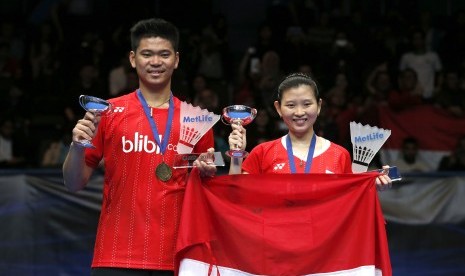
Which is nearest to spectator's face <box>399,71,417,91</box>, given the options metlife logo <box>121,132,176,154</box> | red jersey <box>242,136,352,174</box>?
red jersey <box>242,136,352,174</box>

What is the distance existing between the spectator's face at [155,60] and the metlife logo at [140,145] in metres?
0.26

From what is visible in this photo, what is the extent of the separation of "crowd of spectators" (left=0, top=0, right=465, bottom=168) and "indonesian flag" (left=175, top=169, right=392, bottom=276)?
4.07m

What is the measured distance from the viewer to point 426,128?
9.38 meters

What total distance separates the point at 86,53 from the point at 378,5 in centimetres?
443

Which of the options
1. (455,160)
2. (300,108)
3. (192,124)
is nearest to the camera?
(192,124)

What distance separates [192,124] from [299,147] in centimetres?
61

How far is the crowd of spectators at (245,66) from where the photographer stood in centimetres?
922

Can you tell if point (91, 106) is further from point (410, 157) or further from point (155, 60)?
point (410, 157)

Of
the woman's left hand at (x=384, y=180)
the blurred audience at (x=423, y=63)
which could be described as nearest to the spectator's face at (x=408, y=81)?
the blurred audience at (x=423, y=63)

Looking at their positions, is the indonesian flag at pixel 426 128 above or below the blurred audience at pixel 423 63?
below

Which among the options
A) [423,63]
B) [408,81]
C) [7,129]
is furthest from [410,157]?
[7,129]

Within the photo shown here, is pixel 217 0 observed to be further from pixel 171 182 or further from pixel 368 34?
pixel 171 182

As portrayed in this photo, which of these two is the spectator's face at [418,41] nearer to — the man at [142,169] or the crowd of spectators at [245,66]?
the crowd of spectators at [245,66]

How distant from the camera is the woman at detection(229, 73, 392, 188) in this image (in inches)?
177
